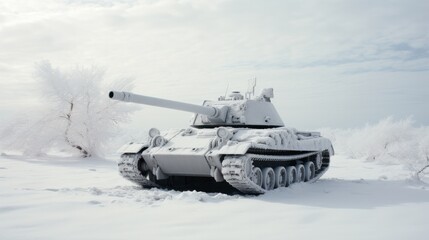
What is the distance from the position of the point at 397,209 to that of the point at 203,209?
3.48m

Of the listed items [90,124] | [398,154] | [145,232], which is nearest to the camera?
[145,232]

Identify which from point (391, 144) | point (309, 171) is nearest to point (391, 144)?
point (391, 144)

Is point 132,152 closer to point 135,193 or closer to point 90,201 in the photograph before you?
point 135,193

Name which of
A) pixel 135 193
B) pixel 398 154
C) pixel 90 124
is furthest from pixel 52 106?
pixel 398 154

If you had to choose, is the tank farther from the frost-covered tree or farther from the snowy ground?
the frost-covered tree

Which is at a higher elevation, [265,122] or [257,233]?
[265,122]

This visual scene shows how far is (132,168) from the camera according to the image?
1130cm

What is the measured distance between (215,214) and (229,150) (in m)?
2.43

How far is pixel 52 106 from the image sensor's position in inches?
923

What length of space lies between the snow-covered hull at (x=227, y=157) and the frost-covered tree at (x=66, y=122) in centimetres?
1202

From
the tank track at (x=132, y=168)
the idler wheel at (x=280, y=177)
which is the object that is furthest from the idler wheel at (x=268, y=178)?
the tank track at (x=132, y=168)

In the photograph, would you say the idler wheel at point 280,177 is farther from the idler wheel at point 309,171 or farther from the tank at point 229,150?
the idler wheel at point 309,171

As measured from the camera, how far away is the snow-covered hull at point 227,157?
974 cm

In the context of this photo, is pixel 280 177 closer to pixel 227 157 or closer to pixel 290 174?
pixel 290 174
